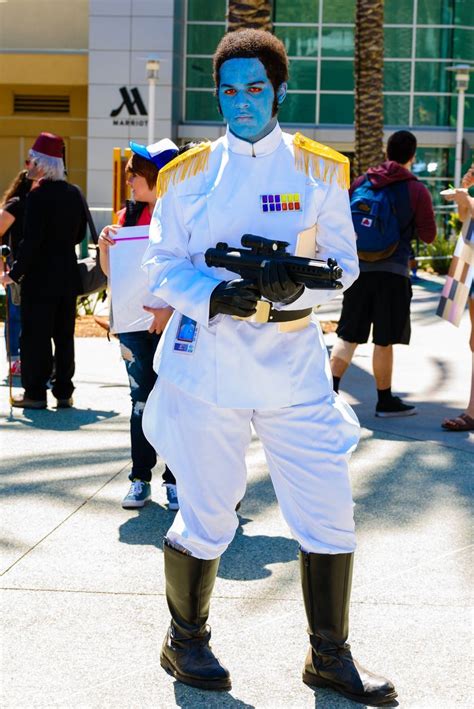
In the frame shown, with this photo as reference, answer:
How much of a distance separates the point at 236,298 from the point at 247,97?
2.05 feet

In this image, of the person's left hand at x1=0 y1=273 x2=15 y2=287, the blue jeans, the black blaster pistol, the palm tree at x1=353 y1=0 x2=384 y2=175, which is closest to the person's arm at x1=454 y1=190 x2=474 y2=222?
the person's left hand at x1=0 y1=273 x2=15 y2=287

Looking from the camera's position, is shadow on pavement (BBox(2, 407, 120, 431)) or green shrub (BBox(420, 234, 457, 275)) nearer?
shadow on pavement (BBox(2, 407, 120, 431))

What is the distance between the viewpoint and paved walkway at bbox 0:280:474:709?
3.45 meters

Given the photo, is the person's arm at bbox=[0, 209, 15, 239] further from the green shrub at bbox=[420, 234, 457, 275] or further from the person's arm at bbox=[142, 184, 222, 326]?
the green shrub at bbox=[420, 234, 457, 275]

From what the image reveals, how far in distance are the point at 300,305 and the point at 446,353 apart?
7492 millimetres

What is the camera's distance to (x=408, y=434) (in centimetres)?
715

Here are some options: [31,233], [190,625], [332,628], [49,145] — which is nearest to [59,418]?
[31,233]

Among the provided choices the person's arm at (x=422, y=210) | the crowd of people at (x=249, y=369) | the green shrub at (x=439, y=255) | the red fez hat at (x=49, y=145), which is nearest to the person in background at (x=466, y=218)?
the person's arm at (x=422, y=210)

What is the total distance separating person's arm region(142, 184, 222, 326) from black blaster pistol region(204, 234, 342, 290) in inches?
4.0

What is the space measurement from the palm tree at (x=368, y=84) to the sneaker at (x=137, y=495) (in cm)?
1132

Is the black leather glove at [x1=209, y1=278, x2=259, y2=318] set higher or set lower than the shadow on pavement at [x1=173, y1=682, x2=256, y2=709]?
higher

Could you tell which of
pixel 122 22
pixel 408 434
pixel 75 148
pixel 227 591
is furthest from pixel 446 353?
pixel 75 148

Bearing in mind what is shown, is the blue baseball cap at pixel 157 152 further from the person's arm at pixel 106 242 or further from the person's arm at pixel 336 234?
the person's arm at pixel 336 234

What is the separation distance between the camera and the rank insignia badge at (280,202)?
3.27 m
